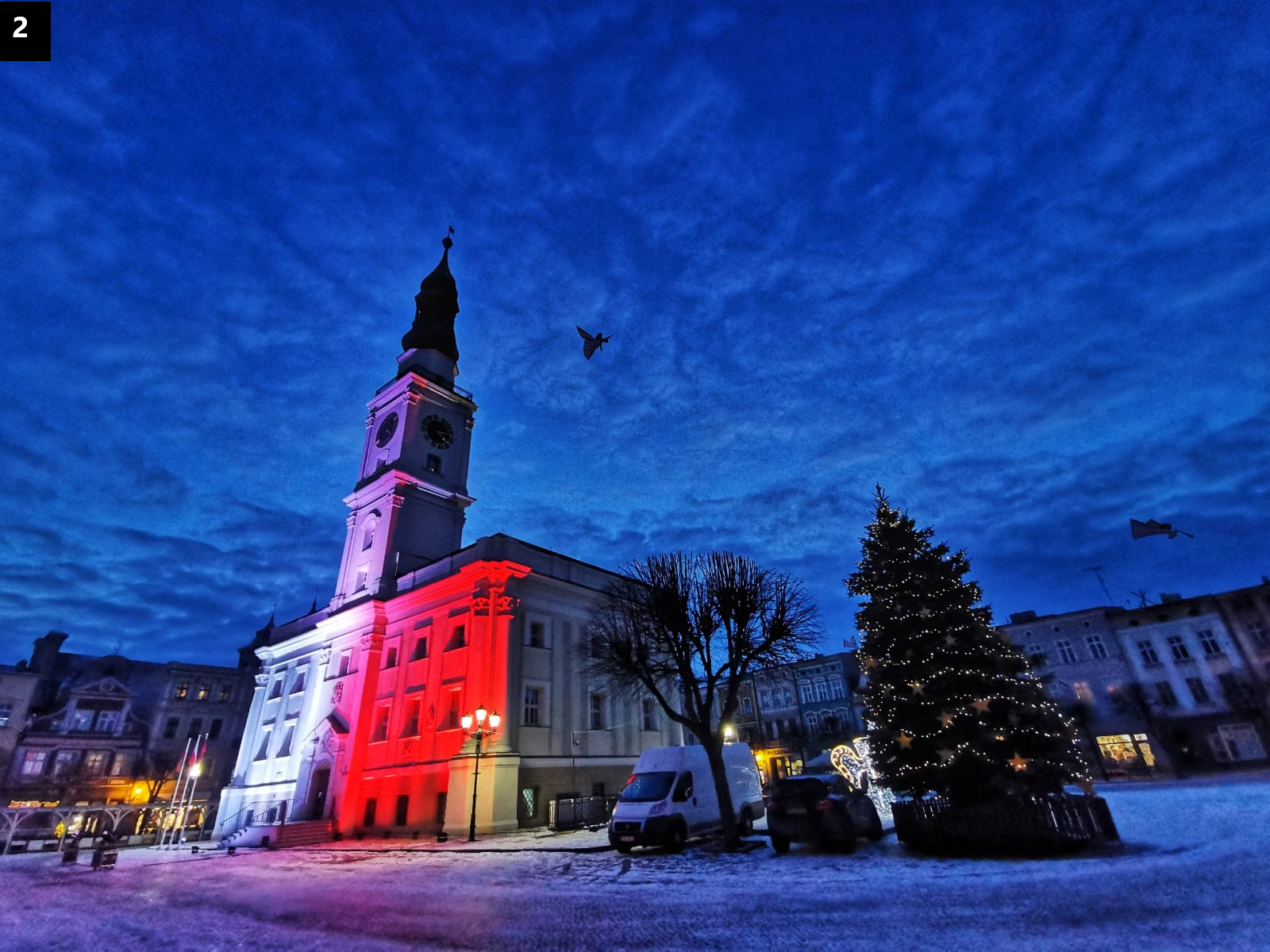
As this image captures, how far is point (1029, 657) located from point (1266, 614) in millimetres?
33995

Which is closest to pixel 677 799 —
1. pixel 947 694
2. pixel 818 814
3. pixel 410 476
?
pixel 818 814

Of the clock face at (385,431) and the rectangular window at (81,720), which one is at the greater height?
the clock face at (385,431)

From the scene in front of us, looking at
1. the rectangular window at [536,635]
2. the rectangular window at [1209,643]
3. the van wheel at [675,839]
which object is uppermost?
the rectangular window at [536,635]

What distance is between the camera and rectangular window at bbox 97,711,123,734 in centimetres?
4919

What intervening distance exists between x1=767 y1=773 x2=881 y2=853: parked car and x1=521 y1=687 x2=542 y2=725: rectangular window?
1637cm

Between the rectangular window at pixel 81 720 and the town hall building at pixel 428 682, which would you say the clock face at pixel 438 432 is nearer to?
the town hall building at pixel 428 682

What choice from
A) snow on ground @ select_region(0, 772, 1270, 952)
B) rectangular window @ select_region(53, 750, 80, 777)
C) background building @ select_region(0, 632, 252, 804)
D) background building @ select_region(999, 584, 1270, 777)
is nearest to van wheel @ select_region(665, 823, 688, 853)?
snow on ground @ select_region(0, 772, 1270, 952)

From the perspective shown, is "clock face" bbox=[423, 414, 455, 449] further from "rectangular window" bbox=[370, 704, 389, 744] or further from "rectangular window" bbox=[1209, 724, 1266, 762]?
"rectangular window" bbox=[1209, 724, 1266, 762]

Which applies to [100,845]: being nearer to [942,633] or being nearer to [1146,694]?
[942,633]

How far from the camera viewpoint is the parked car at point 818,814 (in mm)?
12641

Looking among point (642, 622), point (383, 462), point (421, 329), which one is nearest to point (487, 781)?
point (642, 622)

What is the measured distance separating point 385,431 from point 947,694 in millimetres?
39373

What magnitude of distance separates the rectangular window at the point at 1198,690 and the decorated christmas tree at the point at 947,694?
33.0 meters

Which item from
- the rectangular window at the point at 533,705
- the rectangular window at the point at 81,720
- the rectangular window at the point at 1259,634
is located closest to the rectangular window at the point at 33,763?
the rectangular window at the point at 81,720
